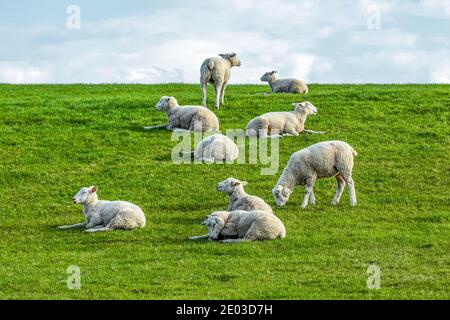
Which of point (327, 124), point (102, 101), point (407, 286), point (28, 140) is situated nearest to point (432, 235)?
point (407, 286)

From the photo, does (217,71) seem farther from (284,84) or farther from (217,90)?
(284,84)

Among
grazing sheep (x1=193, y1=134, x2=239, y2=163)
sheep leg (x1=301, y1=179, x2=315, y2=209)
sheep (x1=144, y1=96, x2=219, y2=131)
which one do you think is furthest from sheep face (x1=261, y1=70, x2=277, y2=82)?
sheep leg (x1=301, y1=179, x2=315, y2=209)

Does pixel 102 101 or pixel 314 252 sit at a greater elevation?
pixel 102 101

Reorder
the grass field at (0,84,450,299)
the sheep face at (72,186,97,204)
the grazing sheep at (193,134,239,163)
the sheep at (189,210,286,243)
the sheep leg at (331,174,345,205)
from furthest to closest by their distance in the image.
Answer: the grazing sheep at (193,134,239,163) < the sheep leg at (331,174,345,205) < the sheep face at (72,186,97,204) < the sheep at (189,210,286,243) < the grass field at (0,84,450,299)

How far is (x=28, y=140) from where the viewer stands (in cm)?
3588

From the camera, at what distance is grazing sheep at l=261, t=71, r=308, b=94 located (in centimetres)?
4484

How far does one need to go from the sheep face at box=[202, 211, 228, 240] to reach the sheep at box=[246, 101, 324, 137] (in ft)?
38.6

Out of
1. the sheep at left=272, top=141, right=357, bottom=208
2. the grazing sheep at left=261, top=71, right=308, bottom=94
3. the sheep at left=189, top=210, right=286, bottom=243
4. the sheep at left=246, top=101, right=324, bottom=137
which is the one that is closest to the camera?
the sheep at left=189, top=210, right=286, bottom=243

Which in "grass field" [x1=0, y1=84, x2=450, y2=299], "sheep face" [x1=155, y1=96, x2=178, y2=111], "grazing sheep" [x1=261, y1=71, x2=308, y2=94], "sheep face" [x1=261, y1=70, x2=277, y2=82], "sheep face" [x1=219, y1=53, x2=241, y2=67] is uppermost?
"sheep face" [x1=219, y1=53, x2=241, y2=67]

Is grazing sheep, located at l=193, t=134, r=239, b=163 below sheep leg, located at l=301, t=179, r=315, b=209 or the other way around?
the other way around

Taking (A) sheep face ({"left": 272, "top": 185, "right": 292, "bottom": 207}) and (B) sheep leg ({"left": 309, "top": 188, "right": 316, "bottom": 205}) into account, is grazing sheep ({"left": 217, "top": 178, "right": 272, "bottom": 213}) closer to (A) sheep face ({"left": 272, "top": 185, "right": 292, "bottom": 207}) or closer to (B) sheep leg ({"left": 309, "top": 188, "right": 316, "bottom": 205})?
(A) sheep face ({"left": 272, "top": 185, "right": 292, "bottom": 207})
